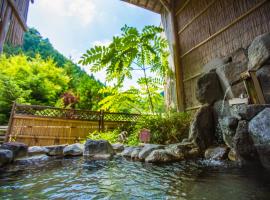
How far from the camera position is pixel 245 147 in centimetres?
249

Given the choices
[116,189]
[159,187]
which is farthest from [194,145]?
[116,189]

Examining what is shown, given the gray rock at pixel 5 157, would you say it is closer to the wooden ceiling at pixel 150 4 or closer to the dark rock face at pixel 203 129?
the dark rock face at pixel 203 129

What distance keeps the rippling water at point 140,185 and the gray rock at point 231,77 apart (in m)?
2.06

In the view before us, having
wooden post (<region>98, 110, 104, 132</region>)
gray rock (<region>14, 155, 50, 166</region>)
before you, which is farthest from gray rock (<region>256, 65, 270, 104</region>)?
wooden post (<region>98, 110, 104, 132</region>)

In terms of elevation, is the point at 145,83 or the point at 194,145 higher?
the point at 145,83

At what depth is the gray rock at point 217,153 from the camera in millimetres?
3091

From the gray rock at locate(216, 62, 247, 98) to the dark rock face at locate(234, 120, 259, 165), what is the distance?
1503mm

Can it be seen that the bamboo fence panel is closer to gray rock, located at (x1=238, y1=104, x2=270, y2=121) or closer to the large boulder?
gray rock, located at (x1=238, y1=104, x2=270, y2=121)

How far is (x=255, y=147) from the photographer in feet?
7.68

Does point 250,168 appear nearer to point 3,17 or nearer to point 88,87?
point 3,17

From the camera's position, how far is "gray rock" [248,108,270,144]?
7.00 feet

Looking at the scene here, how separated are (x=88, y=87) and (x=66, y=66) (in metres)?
5.37

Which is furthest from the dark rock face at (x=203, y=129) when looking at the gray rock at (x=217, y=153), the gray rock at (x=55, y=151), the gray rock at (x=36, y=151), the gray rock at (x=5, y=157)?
the gray rock at (x=5, y=157)

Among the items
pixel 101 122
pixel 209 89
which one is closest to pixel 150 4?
pixel 209 89
